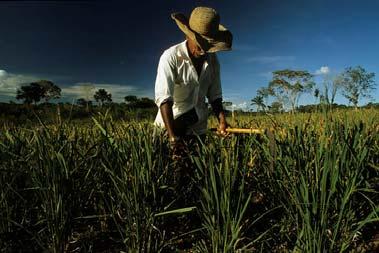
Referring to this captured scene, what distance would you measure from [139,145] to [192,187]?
19.7 inches

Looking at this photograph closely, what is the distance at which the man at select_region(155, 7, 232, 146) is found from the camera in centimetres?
274

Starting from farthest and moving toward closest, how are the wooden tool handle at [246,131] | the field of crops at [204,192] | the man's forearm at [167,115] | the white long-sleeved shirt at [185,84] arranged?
the white long-sleeved shirt at [185,84] → the man's forearm at [167,115] → the wooden tool handle at [246,131] → the field of crops at [204,192]

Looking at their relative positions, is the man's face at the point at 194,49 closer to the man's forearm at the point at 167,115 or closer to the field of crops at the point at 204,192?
the man's forearm at the point at 167,115

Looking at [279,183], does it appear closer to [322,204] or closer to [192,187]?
[322,204]

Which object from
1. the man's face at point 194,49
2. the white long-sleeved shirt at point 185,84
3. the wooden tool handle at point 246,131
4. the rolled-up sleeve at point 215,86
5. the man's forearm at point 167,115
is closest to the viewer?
the wooden tool handle at point 246,131

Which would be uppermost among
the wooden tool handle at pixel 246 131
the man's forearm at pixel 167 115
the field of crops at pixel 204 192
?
the man's forearm at pixel 167 115

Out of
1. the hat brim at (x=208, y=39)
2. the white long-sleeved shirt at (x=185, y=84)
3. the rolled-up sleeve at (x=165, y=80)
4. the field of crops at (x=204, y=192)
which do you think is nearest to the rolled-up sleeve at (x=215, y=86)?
the white long-sleeved shirt at (x=185, y=84)

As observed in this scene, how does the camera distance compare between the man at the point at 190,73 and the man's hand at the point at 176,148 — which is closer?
the man's hand at the point at 176,148

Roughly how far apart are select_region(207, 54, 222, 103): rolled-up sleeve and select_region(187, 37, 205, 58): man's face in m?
0.44

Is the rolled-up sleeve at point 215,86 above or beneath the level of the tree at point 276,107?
above

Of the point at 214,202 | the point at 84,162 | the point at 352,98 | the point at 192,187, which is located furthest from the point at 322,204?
the point at 84,162

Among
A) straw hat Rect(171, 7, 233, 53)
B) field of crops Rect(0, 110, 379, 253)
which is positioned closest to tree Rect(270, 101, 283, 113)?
field of crops Rect(0, 110, 379, 253)

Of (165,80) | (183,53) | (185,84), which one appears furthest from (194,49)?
(165,80)

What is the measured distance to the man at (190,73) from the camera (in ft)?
8.98
